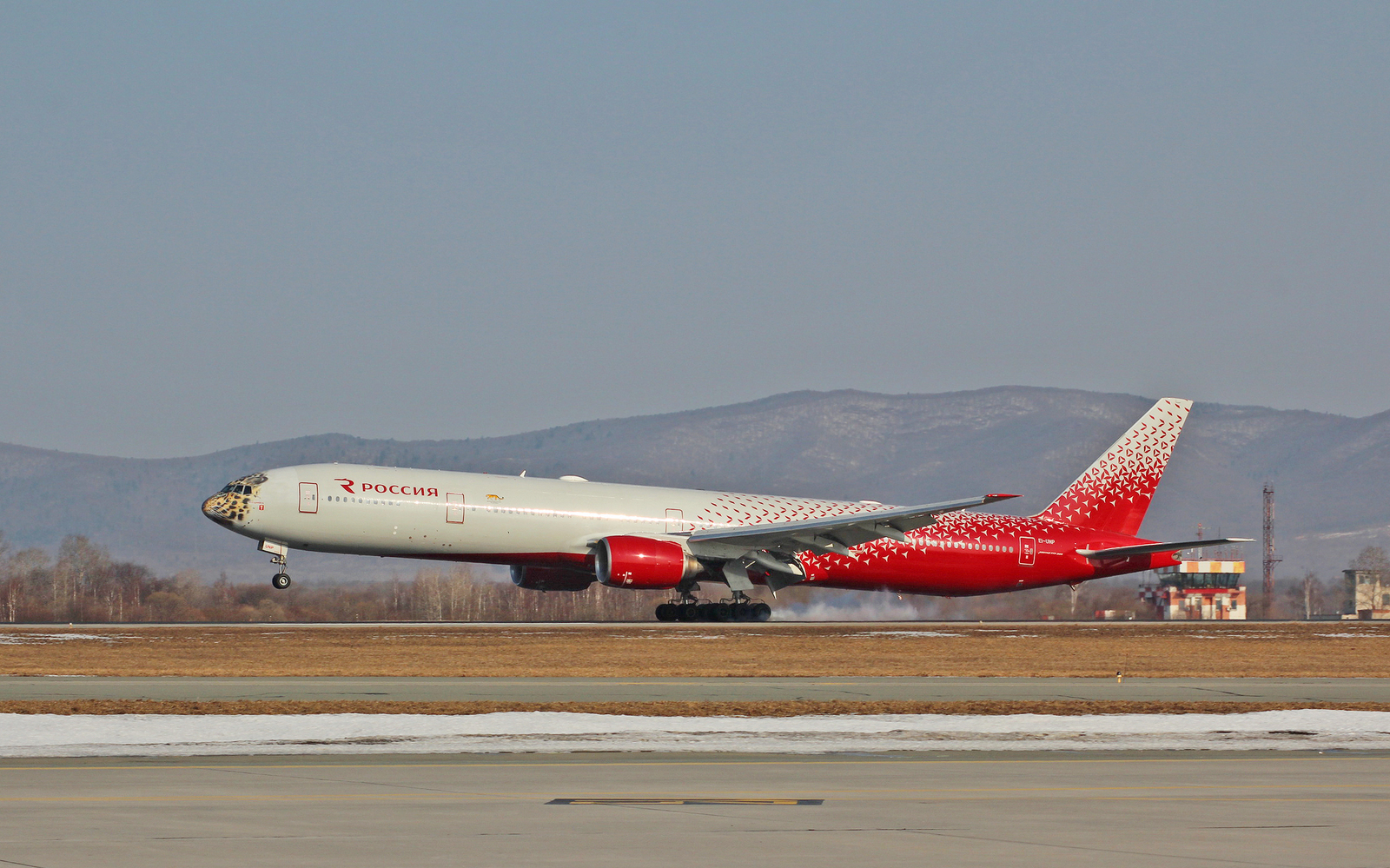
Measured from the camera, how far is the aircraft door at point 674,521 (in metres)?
54.5

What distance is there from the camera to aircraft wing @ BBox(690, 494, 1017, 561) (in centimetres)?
5222

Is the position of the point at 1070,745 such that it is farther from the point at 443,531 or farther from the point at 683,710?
the point at 443,531

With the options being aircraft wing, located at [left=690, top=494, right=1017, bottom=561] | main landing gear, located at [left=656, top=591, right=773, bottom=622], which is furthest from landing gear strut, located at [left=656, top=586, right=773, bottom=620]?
aircraft wing, located at [left=690, top=494, right=1017, bottom=561]

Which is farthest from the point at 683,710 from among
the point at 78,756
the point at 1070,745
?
the point at 78,756

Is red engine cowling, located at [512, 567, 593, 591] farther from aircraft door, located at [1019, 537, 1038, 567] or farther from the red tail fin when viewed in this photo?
the red tail fin

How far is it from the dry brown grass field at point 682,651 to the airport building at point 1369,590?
82959 mm

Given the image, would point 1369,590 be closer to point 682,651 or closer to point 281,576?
point 281,576

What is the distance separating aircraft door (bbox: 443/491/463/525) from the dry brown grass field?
3424 millimetres

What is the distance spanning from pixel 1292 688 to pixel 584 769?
16272 mm

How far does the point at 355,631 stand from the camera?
1844 inches

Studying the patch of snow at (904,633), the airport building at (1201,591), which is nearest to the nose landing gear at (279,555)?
the patch of snow at (904,633)

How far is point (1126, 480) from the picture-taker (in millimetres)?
63250

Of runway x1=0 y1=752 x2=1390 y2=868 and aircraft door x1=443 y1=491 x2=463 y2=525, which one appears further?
aircraft door x1=443 y1=491 x2=463 y2=525

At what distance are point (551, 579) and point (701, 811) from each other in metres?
43.5
